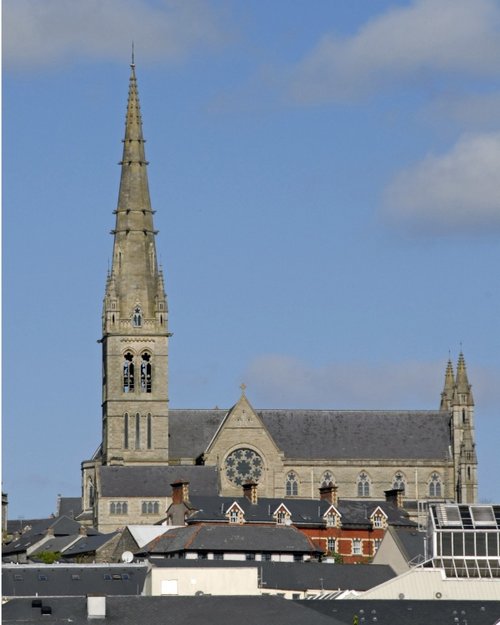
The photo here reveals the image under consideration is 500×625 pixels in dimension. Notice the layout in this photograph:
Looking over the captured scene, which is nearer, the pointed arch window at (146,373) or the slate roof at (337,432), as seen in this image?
the pointed arch window at (146,373)

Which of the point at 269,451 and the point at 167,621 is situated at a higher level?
the point at 269,451

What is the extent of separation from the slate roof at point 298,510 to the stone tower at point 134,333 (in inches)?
A: 521

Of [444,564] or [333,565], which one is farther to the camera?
[333,565]

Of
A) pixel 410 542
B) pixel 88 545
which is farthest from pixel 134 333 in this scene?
pixel 410 542

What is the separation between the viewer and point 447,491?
482 ft

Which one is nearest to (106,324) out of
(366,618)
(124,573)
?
(124,573)

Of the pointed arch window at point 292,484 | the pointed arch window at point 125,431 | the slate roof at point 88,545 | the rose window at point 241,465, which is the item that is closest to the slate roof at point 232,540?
the slate roof at point 88,545

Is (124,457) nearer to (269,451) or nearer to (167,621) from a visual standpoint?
(269,451)

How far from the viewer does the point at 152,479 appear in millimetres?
140125

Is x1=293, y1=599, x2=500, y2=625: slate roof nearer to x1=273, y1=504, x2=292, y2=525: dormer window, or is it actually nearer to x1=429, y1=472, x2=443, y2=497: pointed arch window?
x1=273, y1=504, x2=292, y2=525: dormer window

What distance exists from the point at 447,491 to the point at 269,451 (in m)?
14.7

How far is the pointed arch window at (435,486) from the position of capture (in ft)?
481

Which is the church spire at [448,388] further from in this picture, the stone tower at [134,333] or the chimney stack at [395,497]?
the stone tower at [134,333]

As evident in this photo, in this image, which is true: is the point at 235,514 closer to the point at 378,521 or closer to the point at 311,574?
the point at 378,521
